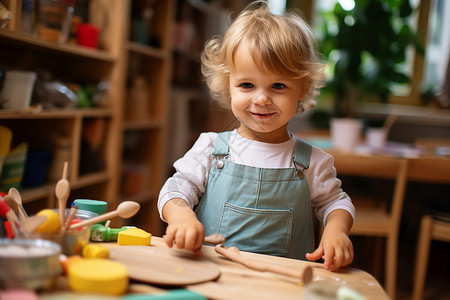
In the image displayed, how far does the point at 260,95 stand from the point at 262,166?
17 centimetres

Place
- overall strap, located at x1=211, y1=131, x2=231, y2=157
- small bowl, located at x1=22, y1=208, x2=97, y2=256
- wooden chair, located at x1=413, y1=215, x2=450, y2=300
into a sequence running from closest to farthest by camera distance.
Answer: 1. small bowl, located at x1=22, y1=208, x2=97, y2=256
2. overall strap, located at x1=211, y1=131, x2=231, y2=157
3. wooden chair, located at x1=413, y1=215, x2=450, y2=300

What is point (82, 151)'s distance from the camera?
6.64 feet

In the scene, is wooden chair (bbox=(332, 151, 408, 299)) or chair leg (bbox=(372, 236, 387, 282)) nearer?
wooden chair (bbox=(332, 151, 408, 299))

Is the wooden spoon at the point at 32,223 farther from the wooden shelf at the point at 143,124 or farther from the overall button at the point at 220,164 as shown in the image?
the wooden shelf at the point at 143,124

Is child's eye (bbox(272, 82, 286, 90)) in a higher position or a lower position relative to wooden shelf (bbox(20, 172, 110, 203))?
higher

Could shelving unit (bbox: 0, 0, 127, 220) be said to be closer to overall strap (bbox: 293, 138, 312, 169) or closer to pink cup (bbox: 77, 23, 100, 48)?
pink cup (bbox: 77, 23, 100, 48)

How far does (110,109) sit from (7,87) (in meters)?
0.74

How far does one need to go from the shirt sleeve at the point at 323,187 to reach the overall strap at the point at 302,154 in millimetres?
13

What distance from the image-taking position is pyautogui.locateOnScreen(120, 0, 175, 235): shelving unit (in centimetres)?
254

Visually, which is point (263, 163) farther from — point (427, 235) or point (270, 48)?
point (427, 235)

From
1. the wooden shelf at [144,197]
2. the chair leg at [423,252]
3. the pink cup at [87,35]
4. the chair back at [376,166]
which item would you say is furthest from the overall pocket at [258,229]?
the wooden shelf at [144,197]

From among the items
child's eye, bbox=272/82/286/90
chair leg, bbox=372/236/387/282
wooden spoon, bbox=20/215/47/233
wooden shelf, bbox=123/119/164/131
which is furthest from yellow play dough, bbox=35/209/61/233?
chair leg, bbox=372/236/387/282

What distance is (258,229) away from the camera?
2.98 feet

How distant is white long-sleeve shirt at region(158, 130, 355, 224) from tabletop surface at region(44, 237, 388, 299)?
0.68 feet
